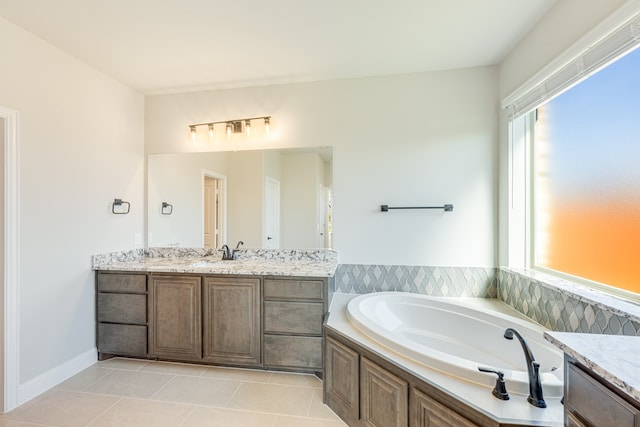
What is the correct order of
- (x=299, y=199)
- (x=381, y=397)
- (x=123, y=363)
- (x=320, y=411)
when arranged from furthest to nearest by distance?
(x=299, y=199) < (x=123, y=363) < (x=320, y=411) < (x=381, y=397)

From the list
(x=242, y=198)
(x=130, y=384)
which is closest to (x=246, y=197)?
(x=242, y=198)

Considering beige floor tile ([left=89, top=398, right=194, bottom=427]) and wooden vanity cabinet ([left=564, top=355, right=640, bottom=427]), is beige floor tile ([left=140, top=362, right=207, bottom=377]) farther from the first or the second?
wooden vanity cabinet ([left=564, top=355, right=640, bottom=427])

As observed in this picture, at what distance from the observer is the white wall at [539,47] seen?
1.62 meters

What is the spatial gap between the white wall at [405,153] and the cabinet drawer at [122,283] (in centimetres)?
164

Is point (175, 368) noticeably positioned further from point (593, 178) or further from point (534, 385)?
point (593, 178)

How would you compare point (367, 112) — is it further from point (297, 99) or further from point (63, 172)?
point (63, 172)

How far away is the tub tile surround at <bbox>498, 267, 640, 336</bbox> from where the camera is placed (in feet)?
4.44

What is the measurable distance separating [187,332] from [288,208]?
4.63 feet

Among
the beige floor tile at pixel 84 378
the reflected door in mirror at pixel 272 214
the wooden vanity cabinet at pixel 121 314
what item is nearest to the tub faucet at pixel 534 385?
the reflected door in mirror at pixel 272 214

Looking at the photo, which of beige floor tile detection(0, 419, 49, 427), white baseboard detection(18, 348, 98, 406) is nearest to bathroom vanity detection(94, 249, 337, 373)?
white baseboard detection(18, 348, 98, 406)

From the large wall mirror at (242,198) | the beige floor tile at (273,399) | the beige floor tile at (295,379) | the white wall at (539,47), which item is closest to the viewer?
the white wall at (539,47)

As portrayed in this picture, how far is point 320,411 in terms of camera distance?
6.54ft

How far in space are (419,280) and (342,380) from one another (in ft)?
3.93

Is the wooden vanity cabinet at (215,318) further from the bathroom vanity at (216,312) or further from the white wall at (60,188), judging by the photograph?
the white wall at (60,188)
